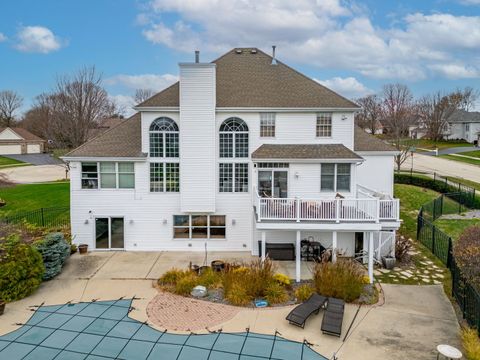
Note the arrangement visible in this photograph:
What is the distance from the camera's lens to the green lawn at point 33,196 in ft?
90.9

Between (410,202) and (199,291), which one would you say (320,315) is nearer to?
(199,291)

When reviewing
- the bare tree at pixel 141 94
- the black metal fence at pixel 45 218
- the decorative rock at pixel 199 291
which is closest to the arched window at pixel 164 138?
the decorative rock at pixel 199 291

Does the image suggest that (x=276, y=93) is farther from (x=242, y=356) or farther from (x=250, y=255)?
(x=242, y=356)

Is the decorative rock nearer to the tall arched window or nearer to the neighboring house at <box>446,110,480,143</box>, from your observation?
the tall arched window

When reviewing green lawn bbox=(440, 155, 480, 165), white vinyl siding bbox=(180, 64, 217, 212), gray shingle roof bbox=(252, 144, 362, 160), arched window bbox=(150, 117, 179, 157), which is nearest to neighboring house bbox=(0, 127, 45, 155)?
arched window bbox=(150, 117, 179, 157)

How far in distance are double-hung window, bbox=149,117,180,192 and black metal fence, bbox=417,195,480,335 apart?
1270 centimetres

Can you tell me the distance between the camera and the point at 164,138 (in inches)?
734

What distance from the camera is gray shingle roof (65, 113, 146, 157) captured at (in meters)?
18.5

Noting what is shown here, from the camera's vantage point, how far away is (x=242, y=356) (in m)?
9.59

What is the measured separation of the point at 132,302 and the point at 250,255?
6.96m

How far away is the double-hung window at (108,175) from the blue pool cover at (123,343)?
8155 millimetres

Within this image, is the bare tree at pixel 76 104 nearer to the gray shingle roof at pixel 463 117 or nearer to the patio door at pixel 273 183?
the patio door at pixel 273 183

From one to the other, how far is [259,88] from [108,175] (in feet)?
29.5

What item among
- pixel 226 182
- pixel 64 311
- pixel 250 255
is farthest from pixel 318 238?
pixel 64 311
